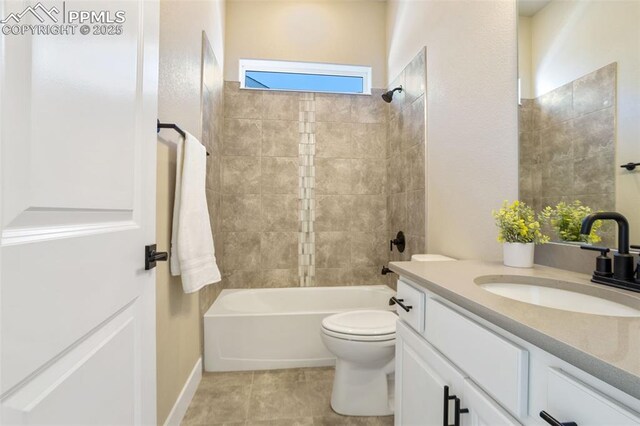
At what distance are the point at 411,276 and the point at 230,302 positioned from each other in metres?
1.86

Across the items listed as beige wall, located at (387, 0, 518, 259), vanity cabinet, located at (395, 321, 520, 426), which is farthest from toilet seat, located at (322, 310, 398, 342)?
beige wall, located at (387, 0, 518, 259)

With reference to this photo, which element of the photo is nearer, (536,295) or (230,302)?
(536,295)

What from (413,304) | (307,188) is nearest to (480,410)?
(413,304)

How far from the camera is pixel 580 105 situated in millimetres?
1066

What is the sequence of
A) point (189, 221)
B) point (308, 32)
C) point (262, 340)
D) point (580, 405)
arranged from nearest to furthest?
point (580, 405)
point (189, 221)
point (262, 340)
point (308, 32)

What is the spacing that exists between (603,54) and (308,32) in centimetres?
242

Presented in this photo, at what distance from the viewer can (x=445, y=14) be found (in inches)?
73.2

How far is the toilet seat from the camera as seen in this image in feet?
5.15

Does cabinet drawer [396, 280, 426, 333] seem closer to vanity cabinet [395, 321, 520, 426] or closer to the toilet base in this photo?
vanity cabinet [395, 321, 520, 426]

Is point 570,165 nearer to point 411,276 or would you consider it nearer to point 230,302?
point 411,276

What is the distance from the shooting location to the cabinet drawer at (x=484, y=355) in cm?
60

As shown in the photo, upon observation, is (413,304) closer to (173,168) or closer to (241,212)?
(173,168)

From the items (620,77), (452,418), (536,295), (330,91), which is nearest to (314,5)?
(330,91)

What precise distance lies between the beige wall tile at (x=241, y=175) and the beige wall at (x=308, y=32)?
2.52ft
